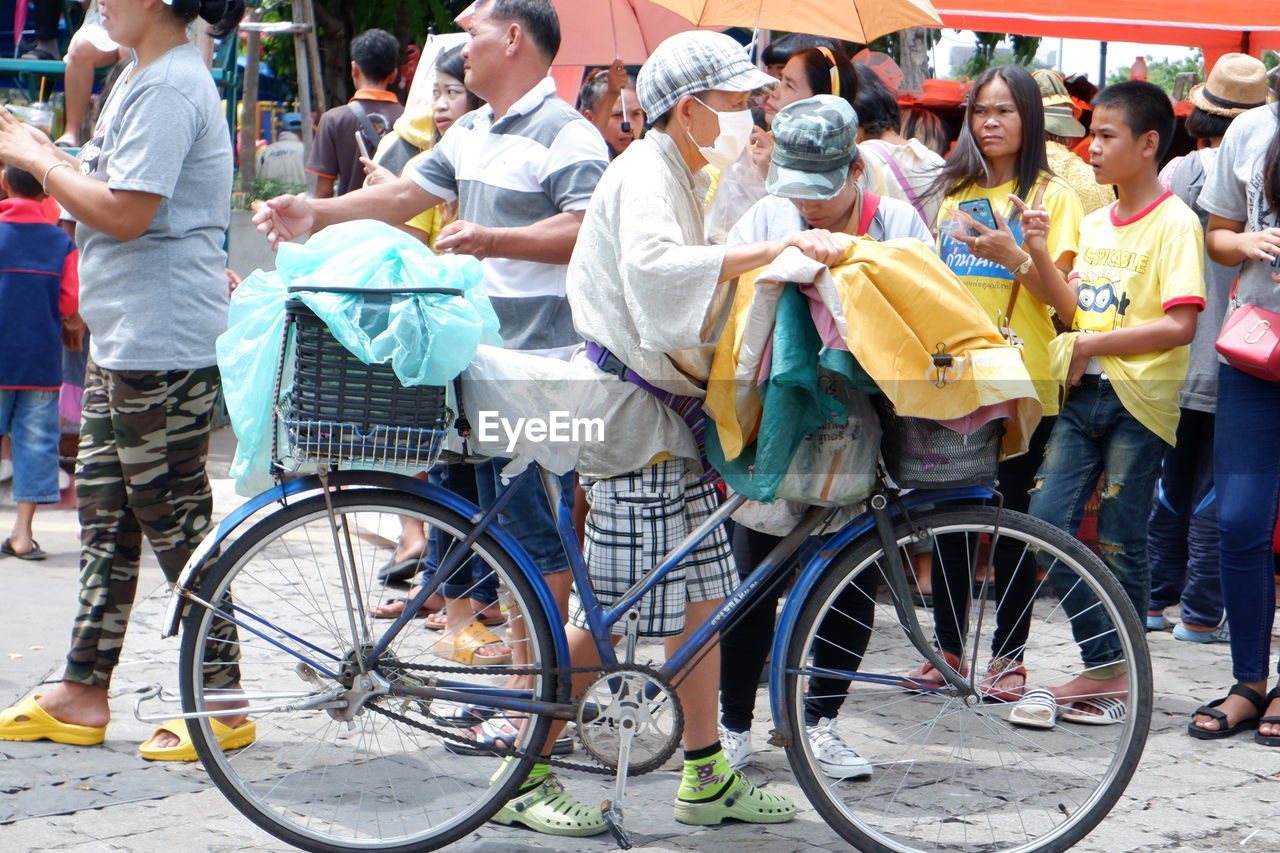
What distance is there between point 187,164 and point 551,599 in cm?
155

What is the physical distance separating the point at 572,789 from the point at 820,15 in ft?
10.4

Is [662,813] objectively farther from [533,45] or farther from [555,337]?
[533,45]

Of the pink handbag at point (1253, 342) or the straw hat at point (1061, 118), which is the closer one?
the pink handbag at point (1253, 342)

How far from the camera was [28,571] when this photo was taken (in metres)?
5.96

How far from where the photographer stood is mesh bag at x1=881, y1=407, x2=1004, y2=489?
10.4 feet

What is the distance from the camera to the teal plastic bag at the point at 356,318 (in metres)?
3.00

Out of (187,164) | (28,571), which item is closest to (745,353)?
(187,164)

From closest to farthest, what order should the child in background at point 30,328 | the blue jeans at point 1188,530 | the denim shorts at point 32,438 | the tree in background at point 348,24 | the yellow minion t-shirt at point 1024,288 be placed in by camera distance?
the yellow minion t-shirt at point 1024,288
the blue jeans at point 1188,530
the denim shorts at point 32,438
the child in background at point 30,328
the tree in background at point 348,24

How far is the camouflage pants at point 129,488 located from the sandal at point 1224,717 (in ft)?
9.14

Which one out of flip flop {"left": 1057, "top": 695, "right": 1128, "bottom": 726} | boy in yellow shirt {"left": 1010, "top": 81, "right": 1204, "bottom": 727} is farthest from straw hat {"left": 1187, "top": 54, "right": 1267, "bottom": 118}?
flip flop {"left": 1057, "top": 695, "right": 1128, "bottom": 726}

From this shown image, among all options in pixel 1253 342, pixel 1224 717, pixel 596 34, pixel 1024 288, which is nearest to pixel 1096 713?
pixel 1224 717

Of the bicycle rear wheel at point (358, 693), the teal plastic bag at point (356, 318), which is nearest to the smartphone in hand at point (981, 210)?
the teal plastic bag at point (356, 318)

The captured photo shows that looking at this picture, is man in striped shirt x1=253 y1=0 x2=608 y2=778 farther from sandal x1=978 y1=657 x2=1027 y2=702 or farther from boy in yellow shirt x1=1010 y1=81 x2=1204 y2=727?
boy in yellow shirt x1=1010 y1=81 x2=1204 y2=727

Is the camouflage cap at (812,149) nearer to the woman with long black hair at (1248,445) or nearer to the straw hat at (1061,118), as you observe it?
the woman with long black hair at (1248,445)
